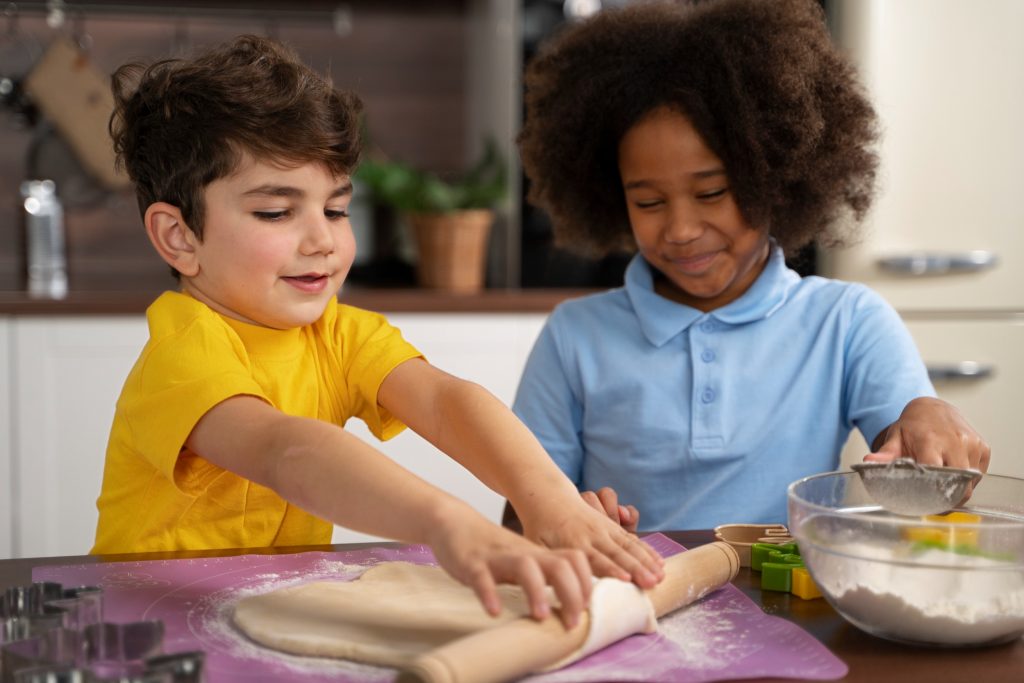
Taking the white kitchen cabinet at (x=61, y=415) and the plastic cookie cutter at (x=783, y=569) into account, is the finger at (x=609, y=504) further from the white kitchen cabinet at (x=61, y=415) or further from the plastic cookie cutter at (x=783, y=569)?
the white kitchen cabinet at (x=61, y=415)

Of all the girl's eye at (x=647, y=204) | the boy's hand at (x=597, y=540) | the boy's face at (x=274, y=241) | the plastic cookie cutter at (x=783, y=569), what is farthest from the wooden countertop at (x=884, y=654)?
the girl's eye at (x=647, y=204)

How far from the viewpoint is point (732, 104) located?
1.39 meters

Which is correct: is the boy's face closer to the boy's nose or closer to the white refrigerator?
the boy's nose

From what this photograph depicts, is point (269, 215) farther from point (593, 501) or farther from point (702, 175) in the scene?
point (702, 175)

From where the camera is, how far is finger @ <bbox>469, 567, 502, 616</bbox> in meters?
0.74

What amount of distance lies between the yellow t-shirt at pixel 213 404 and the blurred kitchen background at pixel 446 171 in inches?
41.0

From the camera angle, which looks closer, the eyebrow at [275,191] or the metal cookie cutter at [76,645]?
the metal cookie cutter at [76,645]

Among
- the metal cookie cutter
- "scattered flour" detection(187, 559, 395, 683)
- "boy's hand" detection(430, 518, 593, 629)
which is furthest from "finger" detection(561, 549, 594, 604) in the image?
the metal cookie cutter

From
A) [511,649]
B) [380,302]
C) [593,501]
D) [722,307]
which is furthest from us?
[380,302]

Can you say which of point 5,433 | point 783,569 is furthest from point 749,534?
point 5,433

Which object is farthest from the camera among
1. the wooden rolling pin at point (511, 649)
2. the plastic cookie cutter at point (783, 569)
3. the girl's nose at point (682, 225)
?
the girl's nose at point (682, 225)

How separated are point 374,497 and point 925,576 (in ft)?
1.19

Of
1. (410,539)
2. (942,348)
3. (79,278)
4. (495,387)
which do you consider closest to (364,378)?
(410,539)

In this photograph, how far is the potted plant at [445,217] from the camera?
8.45 ft
